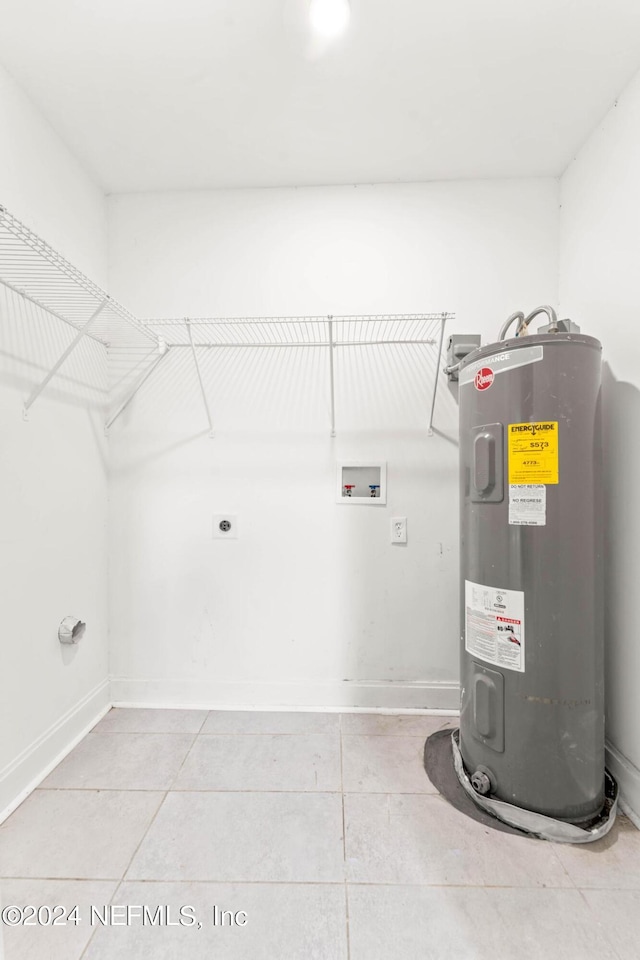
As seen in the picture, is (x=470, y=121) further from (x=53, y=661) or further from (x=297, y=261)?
(x=53, y=661)

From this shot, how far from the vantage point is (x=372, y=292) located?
183 centimetres

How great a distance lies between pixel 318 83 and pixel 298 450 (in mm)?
1308

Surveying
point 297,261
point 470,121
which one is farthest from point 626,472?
point 297,261

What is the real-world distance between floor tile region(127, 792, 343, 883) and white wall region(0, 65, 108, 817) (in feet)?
1.84

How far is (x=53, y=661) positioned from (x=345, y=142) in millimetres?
2327

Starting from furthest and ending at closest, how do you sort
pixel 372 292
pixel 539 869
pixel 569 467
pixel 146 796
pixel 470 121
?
pixel 372 292, pixel 470 121, pixel 146 796, pixel 569 467, pixel 539 869

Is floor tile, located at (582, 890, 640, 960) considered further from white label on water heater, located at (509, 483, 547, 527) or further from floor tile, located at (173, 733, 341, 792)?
white label on water heater, located at (509, 483, 547, 527)

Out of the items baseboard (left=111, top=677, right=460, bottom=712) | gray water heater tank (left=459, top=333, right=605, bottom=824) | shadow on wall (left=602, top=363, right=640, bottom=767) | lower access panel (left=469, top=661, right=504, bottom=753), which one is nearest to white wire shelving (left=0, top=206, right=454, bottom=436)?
gray water heater tank (left=459, top=333, right=605, bottom=824)

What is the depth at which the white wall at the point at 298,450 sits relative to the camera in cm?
181

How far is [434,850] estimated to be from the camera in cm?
116

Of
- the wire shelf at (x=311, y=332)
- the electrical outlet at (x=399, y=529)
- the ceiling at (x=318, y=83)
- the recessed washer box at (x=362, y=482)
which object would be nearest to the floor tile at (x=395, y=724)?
the electrical outlet at (x=399, y=529)

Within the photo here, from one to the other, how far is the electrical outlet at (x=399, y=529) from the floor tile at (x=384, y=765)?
0.82 metres

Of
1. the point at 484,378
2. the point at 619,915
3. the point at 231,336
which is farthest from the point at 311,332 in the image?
the point at 619,915

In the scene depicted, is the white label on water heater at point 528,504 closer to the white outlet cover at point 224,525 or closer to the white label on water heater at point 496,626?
the white label on water heater at point 496,626
